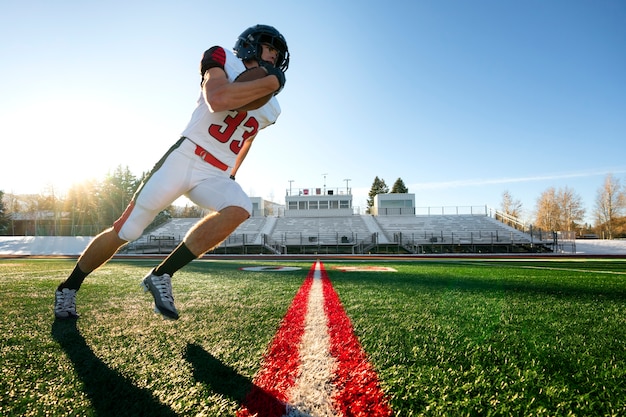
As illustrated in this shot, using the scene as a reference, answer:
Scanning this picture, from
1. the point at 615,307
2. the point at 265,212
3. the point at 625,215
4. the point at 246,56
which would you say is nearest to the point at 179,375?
the point at 246,56

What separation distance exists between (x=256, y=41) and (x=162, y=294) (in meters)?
1.72

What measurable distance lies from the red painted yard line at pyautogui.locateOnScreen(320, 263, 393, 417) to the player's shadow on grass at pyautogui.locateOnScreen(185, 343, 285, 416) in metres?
0.20

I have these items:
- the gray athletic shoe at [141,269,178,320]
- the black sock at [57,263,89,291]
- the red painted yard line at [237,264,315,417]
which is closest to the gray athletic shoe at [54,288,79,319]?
the black sock at [57,263,89,291]

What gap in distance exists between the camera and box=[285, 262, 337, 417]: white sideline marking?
930mm

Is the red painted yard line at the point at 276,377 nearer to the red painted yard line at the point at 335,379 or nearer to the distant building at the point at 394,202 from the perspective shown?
the red painted yard line at the point at 335,379

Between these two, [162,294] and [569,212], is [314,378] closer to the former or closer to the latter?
[162,294]

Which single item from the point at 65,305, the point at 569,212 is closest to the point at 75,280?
the point at 65,305

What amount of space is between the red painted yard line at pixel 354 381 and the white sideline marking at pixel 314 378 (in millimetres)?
29

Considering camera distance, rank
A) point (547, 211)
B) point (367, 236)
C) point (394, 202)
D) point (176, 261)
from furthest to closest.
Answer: point (547, 211)
point (394, 202)
point (367, 236)
point (176, 261)

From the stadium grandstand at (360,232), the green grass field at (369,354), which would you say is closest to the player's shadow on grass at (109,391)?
the green grass field at (369,354)

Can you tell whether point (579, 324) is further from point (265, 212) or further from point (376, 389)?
point (265, 212)

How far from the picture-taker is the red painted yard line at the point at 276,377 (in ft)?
3.02

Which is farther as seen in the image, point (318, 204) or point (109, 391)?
point (318, 204)

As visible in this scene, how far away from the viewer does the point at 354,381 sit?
3.55 ft
